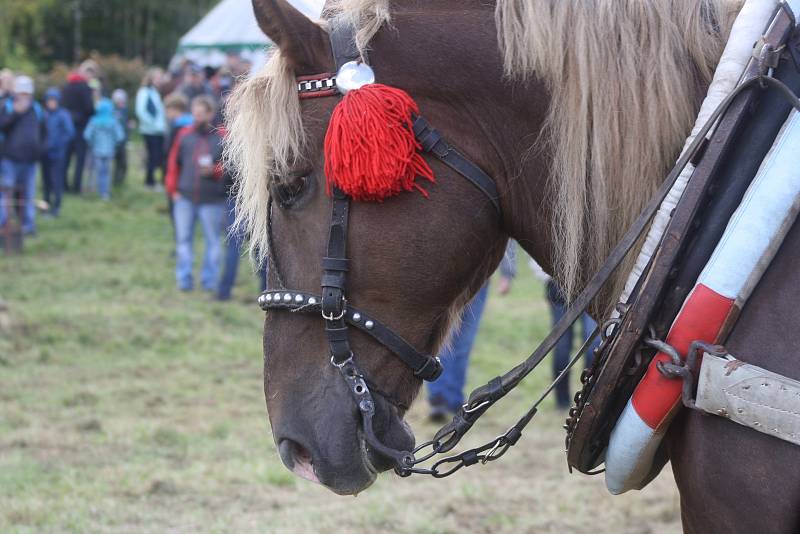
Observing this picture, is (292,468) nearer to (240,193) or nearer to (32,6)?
(240,193)

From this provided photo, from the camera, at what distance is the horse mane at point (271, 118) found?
185 centimetres

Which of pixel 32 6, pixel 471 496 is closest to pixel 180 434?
pixel 471 496

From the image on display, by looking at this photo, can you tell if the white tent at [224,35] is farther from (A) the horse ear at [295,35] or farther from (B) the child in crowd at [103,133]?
(A) the horse ear at [295,35]

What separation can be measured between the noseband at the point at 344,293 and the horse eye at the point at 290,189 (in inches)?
3.5

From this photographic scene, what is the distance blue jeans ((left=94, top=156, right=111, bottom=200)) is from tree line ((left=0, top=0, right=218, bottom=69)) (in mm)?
18937

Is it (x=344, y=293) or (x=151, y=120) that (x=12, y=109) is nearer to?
(x=151, y=120)

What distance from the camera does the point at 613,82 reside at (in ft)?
5.75

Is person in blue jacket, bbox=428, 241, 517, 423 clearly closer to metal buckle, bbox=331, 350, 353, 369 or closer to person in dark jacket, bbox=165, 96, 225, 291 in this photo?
metal buckle, bbox=331, 350, 353, 369

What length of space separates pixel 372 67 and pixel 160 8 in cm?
4004

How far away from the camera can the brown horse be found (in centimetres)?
→ 176

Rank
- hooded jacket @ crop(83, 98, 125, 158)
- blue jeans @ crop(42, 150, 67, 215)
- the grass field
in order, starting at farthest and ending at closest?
hooded jacket @ crop(83, 98, 125, 158)
blue jeans @ crop(42, 150, 67, 215)
the grass field

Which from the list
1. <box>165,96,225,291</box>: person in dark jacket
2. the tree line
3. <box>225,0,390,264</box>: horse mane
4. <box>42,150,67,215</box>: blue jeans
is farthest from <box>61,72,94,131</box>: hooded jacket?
the tree line

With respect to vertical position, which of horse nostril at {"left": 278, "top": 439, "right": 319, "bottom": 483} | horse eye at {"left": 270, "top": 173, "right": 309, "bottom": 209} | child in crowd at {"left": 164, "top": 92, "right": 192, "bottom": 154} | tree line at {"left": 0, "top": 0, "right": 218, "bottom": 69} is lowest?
tree line at {"left": 0, "top": 0, "right": 218, "bottom": 69}

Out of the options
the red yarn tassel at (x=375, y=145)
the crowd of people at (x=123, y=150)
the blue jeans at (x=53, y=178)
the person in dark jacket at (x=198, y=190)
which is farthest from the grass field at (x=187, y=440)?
the blue jeans at (x=53, y=178)
